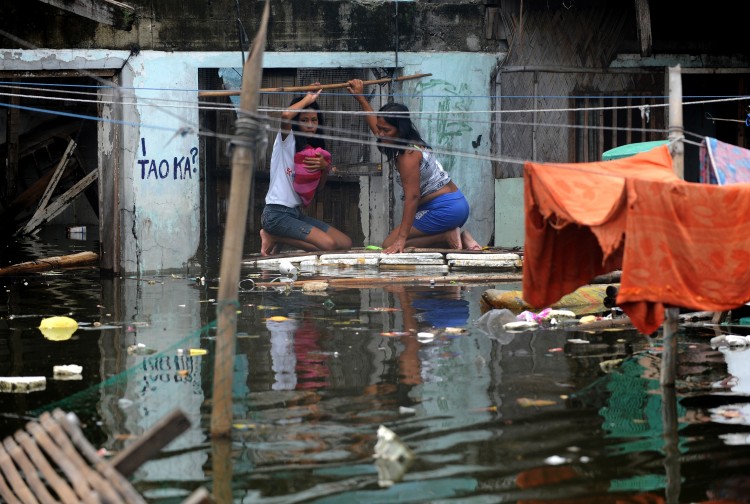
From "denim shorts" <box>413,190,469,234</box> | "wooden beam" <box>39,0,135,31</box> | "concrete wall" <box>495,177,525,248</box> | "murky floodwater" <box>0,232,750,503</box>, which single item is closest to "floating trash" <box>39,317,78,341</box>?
"murky floodwater" <box>0,232,750,503</box>

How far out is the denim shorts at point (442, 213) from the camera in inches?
502

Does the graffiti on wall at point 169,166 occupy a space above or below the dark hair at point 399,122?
below

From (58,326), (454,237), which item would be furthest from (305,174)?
(58,326)

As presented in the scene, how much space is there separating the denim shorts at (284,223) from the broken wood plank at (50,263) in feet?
7.53

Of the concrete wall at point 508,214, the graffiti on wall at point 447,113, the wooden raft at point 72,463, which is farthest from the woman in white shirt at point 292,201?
the wooden raft at point 72,463

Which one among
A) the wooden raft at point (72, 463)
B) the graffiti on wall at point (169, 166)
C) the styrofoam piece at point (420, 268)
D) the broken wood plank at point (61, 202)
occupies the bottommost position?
the wooden raft at point (72, 463)

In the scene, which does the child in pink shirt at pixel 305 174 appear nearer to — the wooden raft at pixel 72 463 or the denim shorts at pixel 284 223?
the denim shorts at pixel 284 223

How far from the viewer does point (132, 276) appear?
12.7 meters

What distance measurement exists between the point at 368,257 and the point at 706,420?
6.77 metres

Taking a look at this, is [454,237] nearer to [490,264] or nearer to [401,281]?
[490,264]

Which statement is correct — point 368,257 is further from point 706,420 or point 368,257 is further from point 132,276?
point 706,420

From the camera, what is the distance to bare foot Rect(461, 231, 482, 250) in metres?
12.9

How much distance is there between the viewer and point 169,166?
12.9m

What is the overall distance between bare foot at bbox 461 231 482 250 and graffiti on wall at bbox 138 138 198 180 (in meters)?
3.31
